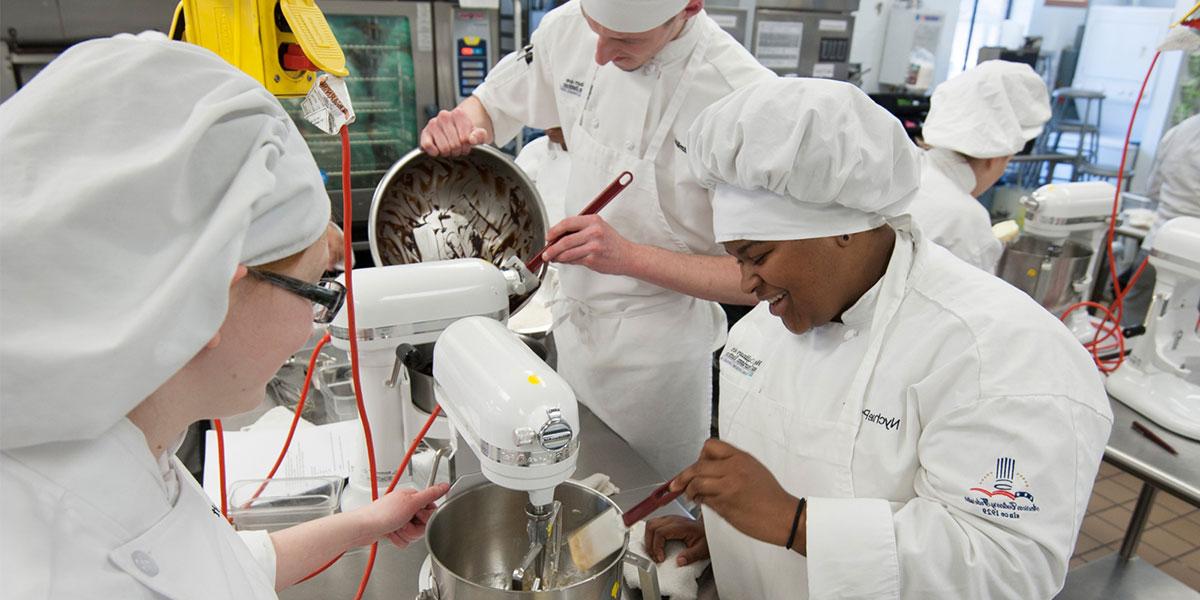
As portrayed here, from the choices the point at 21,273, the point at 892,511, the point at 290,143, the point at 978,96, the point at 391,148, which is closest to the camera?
the point at 21,273

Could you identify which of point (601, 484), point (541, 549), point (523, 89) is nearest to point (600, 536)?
point (541, 549)

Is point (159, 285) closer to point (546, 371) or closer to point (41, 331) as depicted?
point (41, 331)

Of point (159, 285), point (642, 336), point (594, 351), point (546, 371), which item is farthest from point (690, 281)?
point (159, 285)

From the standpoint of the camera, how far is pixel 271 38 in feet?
3.28

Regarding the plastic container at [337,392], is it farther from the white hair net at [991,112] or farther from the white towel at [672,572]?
the white hair net at [991,112]

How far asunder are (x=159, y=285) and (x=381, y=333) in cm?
59

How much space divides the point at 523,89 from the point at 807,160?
4.05ft

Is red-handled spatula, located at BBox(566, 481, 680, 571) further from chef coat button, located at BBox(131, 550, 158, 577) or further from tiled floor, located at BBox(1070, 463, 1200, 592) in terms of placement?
tiled floor, located at BBox(1070, 463, 1200, 592)

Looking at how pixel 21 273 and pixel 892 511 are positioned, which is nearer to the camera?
pixel 21 273

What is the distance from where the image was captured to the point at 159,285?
596 millimetres

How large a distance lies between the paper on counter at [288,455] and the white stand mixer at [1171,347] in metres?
2.08

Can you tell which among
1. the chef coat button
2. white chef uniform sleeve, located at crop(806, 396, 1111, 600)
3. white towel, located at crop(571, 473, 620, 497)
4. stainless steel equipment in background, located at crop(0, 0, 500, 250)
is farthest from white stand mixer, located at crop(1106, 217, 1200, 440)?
stainless steel equipment in background, located at crop(0, 0, 500, 250)

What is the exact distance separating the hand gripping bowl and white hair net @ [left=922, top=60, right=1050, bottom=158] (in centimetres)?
159

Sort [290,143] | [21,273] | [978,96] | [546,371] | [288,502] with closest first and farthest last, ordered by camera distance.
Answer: [21,273] → [290,143] → [546,371] → [288,502] → [978,96]
